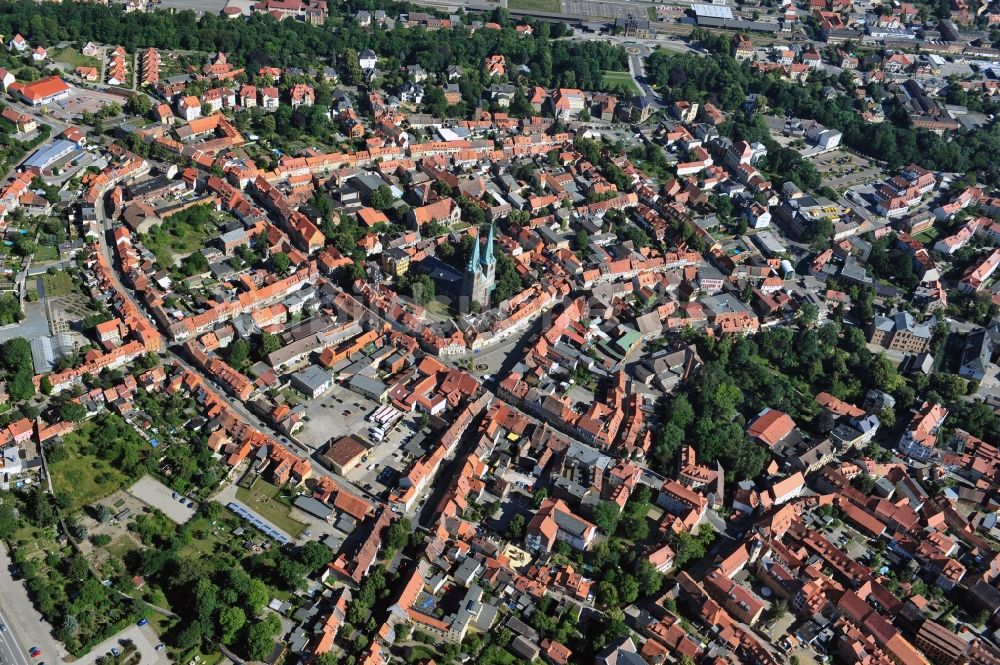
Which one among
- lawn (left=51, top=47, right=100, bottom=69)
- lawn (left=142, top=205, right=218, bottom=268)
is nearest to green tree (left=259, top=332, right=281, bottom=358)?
lawn (left=142, top=205, right=218, bottom=268)

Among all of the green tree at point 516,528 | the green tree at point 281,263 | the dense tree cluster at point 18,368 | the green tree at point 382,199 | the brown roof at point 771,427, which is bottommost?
the green tree at point 516,528

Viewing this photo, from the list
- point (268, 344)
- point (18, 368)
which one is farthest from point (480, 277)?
point (18, 368)

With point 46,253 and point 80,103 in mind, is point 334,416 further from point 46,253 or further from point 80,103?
point 80,103

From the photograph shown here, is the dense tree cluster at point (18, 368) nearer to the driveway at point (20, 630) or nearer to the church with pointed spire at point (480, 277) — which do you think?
the driveway at point (20, 630)

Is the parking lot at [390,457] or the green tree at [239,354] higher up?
the green tree at [239,354]

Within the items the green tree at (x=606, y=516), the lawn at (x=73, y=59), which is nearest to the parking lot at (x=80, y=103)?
the lawn at (x=73, y=59)
